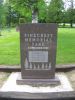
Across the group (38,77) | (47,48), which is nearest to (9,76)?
(38,77)

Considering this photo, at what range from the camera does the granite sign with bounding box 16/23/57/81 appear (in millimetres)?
6211

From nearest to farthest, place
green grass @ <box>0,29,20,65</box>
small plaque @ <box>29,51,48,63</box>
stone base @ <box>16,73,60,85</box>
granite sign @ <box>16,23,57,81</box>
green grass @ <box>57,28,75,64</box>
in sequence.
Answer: granite sign @ <box>16,23,57,81</box>
small plaque @ <box>29,51,48,63</box>
stone base @ <box>16,73,60,85</box>
green grass @ <box>0,29,20,65</box>
green grass @ <box>57,28,75,64</box>

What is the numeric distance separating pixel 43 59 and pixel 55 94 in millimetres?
5012

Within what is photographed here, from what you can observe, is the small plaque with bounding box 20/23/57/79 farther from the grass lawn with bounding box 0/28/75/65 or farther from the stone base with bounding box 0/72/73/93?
the grass lawn with bounding box 0/28/75/65

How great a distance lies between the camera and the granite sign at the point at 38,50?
20.4 feet

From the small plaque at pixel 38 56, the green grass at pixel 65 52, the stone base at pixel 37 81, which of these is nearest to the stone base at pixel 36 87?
the stone base at pixel 37 81

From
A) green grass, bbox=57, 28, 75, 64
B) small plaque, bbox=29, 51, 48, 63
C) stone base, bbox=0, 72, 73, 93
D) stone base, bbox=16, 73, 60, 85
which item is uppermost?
small plaque, bbox=29, 51, 48, 63

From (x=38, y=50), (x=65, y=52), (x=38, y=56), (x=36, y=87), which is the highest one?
(x=38, y=50)

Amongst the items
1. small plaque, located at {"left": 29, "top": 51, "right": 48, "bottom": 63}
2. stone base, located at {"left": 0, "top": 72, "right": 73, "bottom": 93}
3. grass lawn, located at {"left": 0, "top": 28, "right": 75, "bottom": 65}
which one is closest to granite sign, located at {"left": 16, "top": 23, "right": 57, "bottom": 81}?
small plaque, located at {"left": 29, "top": 51, "right": 48, "bottom": 63}

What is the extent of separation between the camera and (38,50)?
21.0 feet

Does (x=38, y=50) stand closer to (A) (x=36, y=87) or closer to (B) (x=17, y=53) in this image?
(A) (x=36, y=87)

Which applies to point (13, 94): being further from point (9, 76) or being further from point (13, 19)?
point (13, 19)

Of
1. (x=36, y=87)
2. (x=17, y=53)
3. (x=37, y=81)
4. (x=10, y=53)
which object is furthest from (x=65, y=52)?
(x=36, y=87)

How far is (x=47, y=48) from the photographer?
6.39 m
